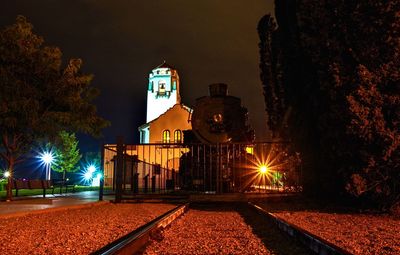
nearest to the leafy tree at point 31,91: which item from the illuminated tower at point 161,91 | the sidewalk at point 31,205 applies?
the sidewalk at point 31,205

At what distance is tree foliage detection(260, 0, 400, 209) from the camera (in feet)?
32.8

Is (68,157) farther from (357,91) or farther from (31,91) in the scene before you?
(357,91)

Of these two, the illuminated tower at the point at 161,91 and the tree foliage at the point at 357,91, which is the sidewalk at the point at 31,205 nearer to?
the tree foliage at the point at 357,91

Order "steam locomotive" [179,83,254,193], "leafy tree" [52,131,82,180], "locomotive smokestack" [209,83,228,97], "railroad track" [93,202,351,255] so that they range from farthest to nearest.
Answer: "leafy tree" [52,131,82,180] < "locomotive smokestack" [209,83,228,97] < "steam locomotive" [179,83,254,193] < "railroad track" [93,202,351,255]

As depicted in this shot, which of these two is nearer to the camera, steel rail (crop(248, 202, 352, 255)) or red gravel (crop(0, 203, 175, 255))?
steel rail (crop(248, 202, 352, 255))

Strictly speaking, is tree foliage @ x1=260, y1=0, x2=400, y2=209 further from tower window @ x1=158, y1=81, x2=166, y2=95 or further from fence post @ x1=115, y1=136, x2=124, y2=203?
tower window @ x1=158, y1=81, x2=166, y2=95

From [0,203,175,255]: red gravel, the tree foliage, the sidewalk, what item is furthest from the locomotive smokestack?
[0,203,175,255]: red gravel

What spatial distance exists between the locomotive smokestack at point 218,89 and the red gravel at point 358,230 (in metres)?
9.35

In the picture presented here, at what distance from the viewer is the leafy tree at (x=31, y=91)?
15664mm

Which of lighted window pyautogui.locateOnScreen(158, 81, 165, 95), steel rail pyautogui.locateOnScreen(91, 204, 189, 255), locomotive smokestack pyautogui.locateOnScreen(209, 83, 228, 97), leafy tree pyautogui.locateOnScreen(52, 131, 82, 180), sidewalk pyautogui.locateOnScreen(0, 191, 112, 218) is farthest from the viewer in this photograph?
lighted window pyautogui.locateOnScreen(158, 81, 165, 95)

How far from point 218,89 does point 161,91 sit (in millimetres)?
68004

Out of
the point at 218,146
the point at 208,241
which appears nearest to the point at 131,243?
the point at 208,241

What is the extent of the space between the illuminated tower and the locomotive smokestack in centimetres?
6584

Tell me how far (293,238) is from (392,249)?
4.59ft
